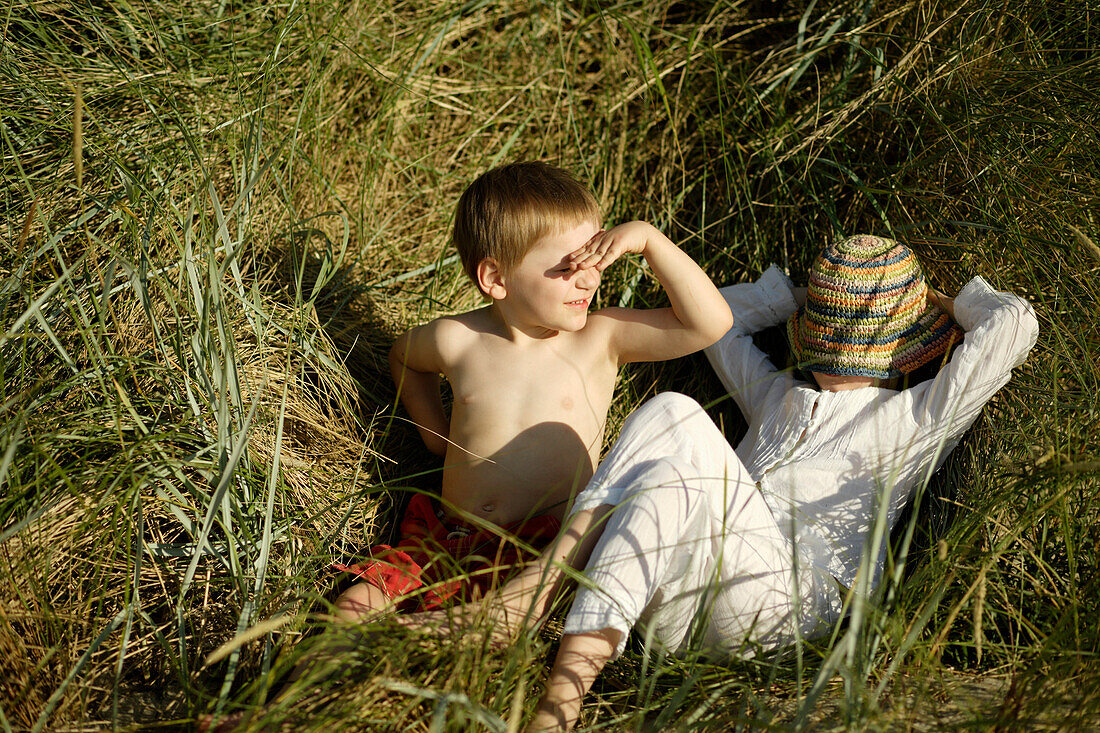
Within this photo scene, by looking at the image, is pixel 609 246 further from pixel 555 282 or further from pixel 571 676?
pixel 571 676

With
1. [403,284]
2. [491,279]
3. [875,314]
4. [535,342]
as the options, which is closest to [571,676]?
[535,342]

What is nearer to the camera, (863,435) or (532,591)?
(532,591)

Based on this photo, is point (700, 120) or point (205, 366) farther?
point (700, 120)

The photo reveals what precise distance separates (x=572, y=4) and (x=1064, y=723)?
269 cm

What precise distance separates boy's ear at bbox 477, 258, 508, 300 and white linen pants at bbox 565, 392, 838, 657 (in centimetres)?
51

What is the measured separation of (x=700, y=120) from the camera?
2.79 m

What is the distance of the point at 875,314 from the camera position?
6.77 feet

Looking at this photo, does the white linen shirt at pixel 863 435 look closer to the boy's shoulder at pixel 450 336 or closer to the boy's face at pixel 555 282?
the boy's face at pixel 555 282

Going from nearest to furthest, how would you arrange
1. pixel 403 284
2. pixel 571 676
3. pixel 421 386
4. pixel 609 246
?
pixel 571 676, pixel 609 246, pixel 421 386, pixel 403 284

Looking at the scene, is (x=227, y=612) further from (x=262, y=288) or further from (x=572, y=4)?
(x=572, y=4)

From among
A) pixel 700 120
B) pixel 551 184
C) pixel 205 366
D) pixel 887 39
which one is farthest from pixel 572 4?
pixel 205 366

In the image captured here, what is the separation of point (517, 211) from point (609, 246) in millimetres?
247

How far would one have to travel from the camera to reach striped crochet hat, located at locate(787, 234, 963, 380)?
2.06 meters

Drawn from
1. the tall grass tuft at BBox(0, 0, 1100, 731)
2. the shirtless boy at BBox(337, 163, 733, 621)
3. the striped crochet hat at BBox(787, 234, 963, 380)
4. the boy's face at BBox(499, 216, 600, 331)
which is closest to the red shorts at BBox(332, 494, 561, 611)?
the shirtless boy at BBox(337, 163, 733, 621)
